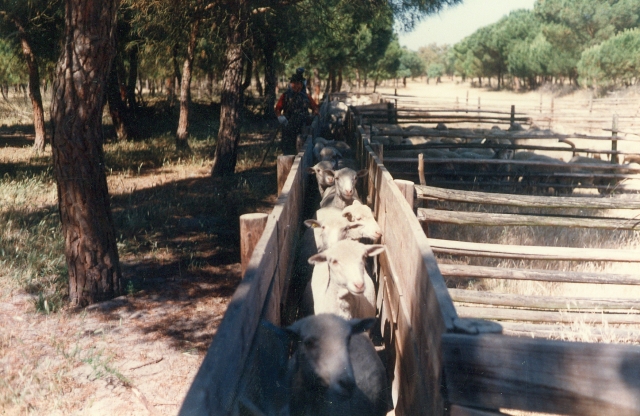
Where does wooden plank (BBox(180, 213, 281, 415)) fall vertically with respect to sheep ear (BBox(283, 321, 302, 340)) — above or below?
above

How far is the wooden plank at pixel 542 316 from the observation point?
518 cm

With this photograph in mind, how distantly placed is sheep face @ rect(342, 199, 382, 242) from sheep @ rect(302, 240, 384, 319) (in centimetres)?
88

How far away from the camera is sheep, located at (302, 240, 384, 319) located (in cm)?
429

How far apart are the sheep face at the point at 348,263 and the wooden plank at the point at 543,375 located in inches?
88.3

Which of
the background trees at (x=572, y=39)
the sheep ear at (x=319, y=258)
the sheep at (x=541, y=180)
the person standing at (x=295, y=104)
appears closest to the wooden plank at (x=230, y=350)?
the sheep ear at (x=319, y=258)

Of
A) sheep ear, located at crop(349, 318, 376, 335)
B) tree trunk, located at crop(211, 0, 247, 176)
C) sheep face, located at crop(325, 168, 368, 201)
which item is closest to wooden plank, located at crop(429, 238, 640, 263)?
sheep face, located at crop(325, 168, 368, 201)

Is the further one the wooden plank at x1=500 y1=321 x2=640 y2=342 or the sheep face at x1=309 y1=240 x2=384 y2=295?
the wooden plank at x1=500 y1=321 x2=640 y2=342

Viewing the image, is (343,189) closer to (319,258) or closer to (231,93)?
(319,258)

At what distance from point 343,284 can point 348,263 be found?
0.17 metres

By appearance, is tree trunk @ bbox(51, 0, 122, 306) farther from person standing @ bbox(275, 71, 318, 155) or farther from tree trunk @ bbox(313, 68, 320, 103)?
tree trunk @ bbox(313, 68, 320, 103)

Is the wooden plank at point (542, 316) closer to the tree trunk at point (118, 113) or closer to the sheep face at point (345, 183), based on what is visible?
the sheep face at point (345, 183)

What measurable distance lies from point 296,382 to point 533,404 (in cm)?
195

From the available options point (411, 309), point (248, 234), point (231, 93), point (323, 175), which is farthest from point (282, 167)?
point (231, 93)

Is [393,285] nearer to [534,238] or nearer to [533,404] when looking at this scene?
[533,404]
